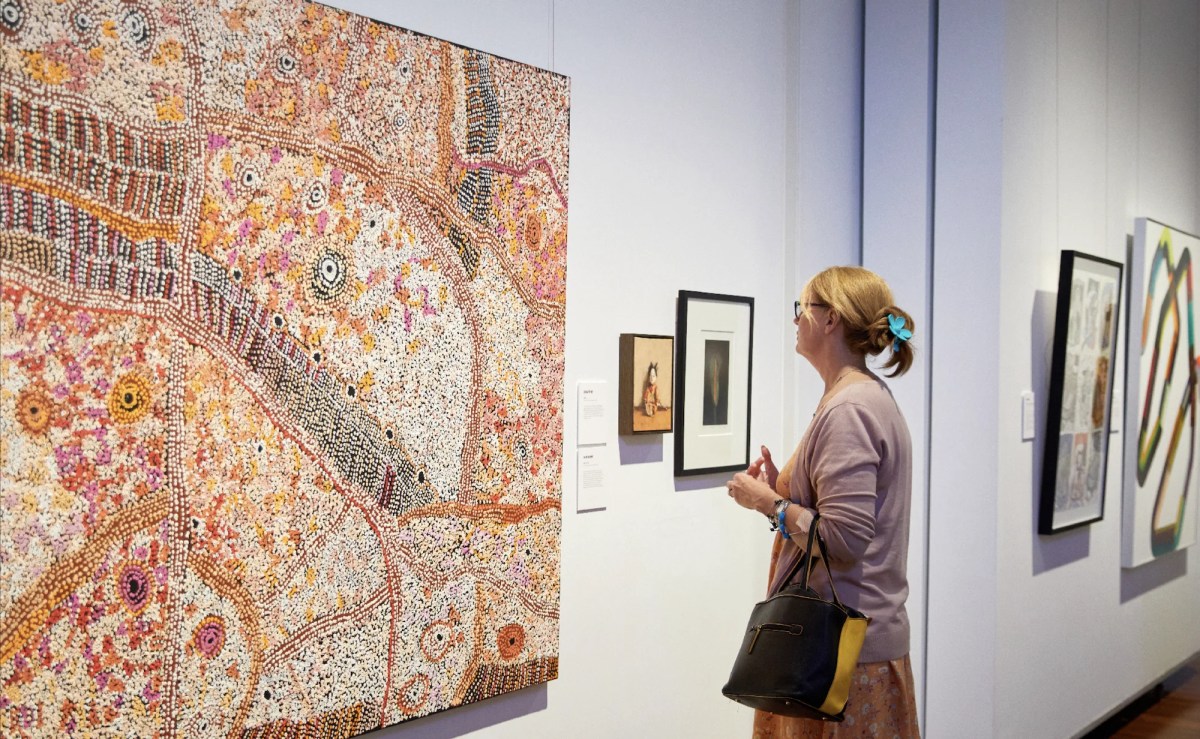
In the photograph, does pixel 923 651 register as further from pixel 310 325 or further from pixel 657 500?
pixel 310 325

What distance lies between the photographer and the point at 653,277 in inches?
112

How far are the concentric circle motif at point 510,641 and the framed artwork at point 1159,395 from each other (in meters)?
3.30

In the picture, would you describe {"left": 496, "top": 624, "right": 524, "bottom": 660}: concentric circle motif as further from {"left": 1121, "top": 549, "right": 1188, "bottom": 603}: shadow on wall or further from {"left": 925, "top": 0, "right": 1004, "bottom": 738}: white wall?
{"left": 1121, "top": 549, "right": 1188, "bottom": 603}: shadow on wall

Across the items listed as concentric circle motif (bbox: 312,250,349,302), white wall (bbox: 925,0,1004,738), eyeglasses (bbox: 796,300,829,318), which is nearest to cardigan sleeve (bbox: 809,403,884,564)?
eyeglasses (bbox: 796,300,829,318)

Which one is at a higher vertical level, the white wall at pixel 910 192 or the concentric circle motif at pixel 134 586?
the white wall at pixel 910 192

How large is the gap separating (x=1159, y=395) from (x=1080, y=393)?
1.01 metres

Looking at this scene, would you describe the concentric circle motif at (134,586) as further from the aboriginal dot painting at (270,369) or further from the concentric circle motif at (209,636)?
the concentric circle motif at (209,636)

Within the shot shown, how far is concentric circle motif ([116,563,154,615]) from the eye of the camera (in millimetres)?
1738

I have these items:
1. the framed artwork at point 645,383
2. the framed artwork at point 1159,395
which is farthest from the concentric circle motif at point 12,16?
the framed artwork at point 1159,395

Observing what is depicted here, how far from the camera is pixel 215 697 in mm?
1868

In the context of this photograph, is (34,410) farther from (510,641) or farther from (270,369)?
(510,641)

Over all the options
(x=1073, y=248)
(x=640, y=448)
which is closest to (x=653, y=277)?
(x=640, y=448)

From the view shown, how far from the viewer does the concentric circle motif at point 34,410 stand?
163 cm

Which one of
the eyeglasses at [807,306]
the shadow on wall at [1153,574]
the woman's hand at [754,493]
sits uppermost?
the eyeglasses at [807,306]
